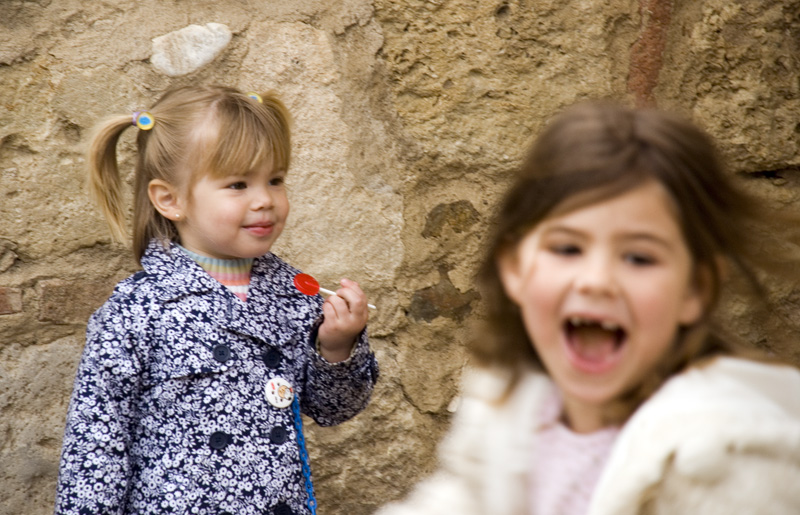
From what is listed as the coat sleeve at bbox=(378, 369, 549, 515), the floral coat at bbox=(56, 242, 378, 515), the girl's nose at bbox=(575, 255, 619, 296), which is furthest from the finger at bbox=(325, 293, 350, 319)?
the girl's nose at bbox=(575, 255, 619, 296)

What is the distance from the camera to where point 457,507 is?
3.73ft

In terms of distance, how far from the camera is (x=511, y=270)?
1.12 m

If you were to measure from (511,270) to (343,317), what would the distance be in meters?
0.66

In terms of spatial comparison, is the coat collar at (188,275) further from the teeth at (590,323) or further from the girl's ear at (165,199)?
the teeth at (590,323)

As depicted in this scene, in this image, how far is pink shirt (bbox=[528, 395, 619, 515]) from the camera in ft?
3.37

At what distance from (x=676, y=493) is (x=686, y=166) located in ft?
1.11

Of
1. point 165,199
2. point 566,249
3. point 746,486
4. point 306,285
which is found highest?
point 566,249

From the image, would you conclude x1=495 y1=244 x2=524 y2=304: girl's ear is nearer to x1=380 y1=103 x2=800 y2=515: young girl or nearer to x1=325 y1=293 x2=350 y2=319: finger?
x1=380 y1=103 x2=800 y2=515: young girl

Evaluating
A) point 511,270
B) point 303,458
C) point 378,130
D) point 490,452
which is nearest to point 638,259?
point 511,270

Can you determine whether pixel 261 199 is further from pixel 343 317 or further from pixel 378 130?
pixel 378 130

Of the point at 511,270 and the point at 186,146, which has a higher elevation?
the point at 511,270

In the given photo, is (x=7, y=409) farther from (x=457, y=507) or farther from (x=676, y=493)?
(x=676, y=493)

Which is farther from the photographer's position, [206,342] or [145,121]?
[145,121]

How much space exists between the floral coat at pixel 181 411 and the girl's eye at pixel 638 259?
890 mm
